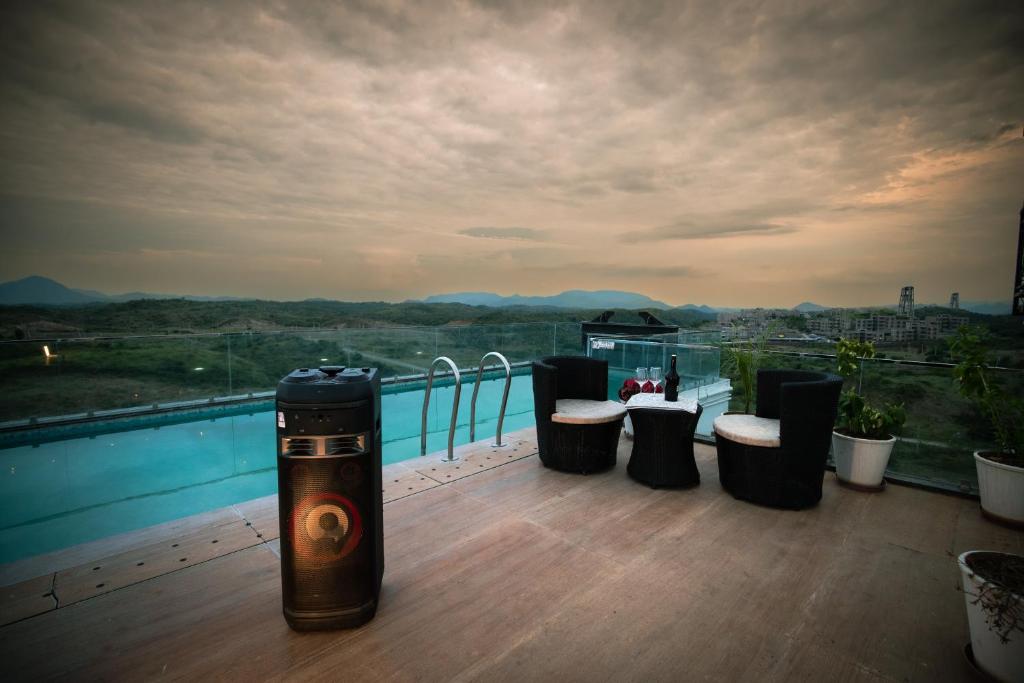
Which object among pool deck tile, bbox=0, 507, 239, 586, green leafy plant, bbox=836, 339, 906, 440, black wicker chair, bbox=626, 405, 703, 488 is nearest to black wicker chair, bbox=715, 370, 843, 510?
black wicker chair, bbox=626, 405, 703, 488

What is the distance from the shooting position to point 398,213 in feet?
43.5

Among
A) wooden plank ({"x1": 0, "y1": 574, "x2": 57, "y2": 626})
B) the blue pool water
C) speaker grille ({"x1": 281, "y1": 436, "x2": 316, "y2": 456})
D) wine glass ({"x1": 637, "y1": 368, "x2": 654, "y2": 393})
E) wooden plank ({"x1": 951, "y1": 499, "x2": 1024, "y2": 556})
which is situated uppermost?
speaker grille ({"x1": 281, "y1": 436, "x2": 316, "y2": 456})

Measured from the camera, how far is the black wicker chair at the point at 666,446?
3338mm

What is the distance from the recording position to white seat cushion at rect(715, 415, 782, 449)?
121 inches

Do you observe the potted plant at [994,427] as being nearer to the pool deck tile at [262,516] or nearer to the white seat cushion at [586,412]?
the white seat cushion at [586,412]

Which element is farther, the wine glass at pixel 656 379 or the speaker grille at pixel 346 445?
the wine glass at pixel 656 379

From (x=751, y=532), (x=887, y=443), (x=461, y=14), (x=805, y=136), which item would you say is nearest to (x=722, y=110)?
(x=805, y=136)

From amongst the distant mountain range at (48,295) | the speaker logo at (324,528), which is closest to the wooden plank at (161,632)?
the speaker logo at (324,528)

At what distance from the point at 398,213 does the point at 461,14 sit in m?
8.24

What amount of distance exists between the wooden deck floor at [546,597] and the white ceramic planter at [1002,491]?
0.32 ft

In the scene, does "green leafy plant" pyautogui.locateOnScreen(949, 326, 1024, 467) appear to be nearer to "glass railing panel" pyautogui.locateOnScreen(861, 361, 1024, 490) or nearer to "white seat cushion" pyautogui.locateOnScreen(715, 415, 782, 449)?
"glass railing panel" pyautogui.locateOnScreen(861, 361, 1024, 490)

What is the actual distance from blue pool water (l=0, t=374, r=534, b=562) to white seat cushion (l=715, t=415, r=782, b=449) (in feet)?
10.8

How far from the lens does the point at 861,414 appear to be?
3619 millimetres

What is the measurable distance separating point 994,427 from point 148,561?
5.49 m
